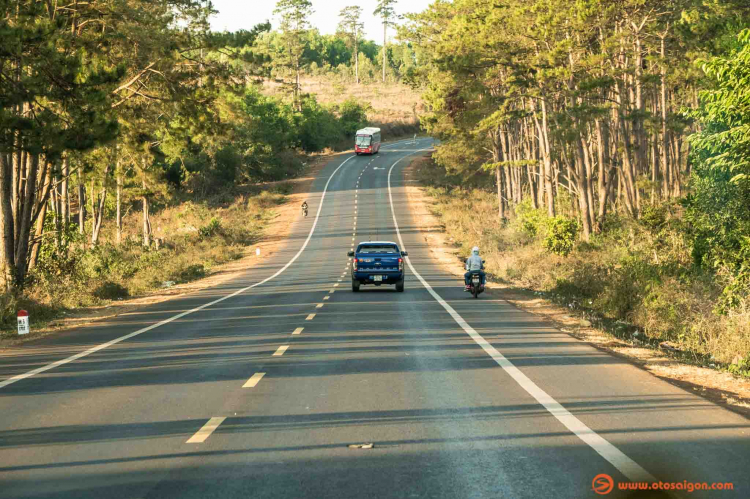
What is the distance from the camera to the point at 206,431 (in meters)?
8.42

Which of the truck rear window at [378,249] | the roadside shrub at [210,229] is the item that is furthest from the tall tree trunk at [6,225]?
the roadside shrub at [210,229]

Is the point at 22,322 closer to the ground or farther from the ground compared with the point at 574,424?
closer to the ground

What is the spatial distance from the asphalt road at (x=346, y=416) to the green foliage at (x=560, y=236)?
2354 cm

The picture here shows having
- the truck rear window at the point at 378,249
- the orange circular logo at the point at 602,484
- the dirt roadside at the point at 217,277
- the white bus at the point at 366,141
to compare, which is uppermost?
the white bus at the point at 366,141

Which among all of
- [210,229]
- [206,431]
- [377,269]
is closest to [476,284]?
[377,269]

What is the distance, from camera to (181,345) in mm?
16031

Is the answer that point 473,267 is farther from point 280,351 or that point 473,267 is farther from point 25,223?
point 25,223

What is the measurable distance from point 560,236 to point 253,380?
32.6 m

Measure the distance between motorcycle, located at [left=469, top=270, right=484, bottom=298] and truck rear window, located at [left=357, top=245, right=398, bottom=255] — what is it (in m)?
4.65

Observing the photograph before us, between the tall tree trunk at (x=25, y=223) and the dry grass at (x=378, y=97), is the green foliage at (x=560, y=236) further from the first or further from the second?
the dry grass at (x=378, y=97)

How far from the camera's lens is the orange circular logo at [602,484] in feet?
20.1

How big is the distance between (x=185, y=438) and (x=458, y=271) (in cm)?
3416

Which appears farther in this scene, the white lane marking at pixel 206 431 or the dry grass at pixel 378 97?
the dry grass at pixel 378 97

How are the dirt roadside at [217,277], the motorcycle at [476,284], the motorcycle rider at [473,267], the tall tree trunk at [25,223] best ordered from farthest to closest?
the motorcycle rider at [473,267]
the motorcycle at [476,284]
the tall tree trunk at [25,223]
the dirt roadside at [217,277]
